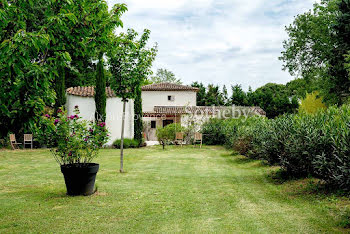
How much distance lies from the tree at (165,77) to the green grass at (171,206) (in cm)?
4926

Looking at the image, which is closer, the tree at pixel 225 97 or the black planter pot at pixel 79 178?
the black planter pot at pixel 79 178

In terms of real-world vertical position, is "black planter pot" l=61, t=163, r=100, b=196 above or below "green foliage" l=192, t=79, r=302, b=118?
below

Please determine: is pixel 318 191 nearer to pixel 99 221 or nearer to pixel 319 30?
pixel 99 221

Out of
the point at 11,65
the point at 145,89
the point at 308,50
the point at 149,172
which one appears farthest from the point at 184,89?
the point at 11,65

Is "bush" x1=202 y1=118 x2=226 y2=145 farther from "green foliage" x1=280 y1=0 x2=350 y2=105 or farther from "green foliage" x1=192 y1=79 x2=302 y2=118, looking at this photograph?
"green foliage" x1=192 y1=79 x2=302 y2=118

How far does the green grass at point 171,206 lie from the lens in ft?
15.1

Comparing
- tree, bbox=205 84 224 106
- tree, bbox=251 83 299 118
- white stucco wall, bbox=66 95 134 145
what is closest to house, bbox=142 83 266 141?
tree, bbox=251 83 299 118

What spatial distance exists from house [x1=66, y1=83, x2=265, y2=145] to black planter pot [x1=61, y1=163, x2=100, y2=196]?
15.1 m

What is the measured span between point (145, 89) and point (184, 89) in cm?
418

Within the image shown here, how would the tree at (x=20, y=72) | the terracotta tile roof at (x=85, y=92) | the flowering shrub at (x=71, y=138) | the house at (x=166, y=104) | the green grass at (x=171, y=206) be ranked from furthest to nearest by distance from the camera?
1. the house at (x=166, y=104)
2. the terracotta tile roof at (x=85, y=92)
3. the flowering shrub at (x=71, y=138)
4. the green grass at (x=171, y=206)
5. the tree at (x=20, y=72)

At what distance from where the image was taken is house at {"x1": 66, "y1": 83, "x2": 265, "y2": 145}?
21547 mm

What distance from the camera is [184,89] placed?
31.7m

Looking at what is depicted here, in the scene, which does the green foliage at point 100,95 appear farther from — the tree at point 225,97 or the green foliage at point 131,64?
the tree at point 225,97

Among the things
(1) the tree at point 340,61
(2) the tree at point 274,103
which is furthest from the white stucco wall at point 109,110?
(2) the tree at point 274,103
